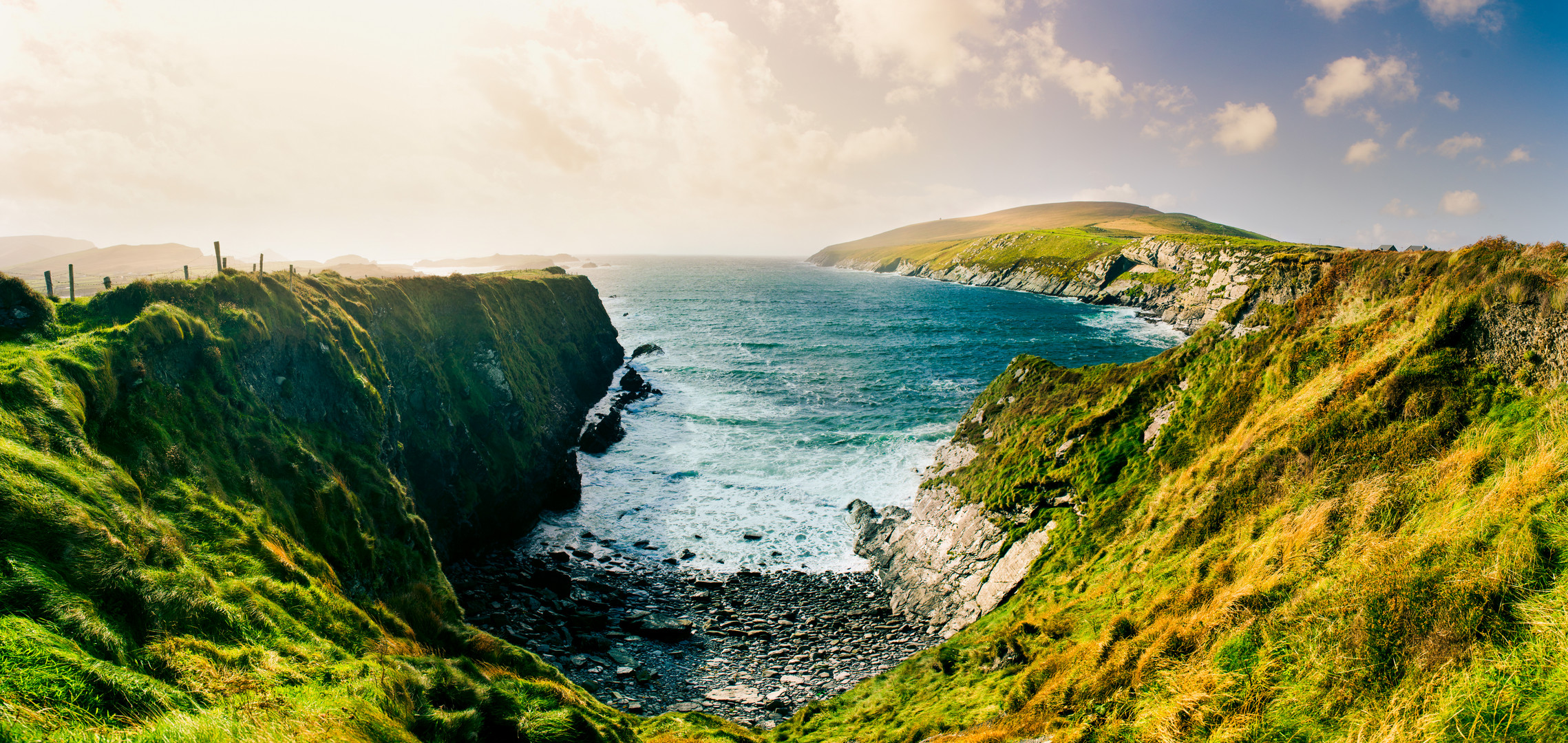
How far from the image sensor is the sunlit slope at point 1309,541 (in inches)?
279

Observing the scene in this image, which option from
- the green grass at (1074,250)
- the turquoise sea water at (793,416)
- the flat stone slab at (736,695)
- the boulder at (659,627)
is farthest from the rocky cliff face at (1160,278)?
the flat stone slab at (736,695)

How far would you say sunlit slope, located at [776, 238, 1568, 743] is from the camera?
7094 millimetres

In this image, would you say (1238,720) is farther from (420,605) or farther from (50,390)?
(50,390)

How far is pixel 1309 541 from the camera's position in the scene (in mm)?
10375

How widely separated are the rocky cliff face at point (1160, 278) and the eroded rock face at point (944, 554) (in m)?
72.0

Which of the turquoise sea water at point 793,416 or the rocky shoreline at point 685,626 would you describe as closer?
the rocky shoreline at point 685,626

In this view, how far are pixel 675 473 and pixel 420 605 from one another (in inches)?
781

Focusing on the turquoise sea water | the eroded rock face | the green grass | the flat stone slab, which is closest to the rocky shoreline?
the flat stone slab

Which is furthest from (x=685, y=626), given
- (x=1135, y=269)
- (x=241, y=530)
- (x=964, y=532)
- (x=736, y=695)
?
(x=1135, y=269)

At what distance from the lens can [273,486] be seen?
1581cm

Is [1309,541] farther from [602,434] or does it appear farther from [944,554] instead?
[602,434]

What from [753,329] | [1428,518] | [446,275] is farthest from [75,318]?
[753,329]

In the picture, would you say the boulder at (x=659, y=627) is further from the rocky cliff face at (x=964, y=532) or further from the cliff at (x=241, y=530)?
the rocky cliff face at (x=964, y=532)

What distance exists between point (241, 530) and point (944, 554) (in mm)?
21738
